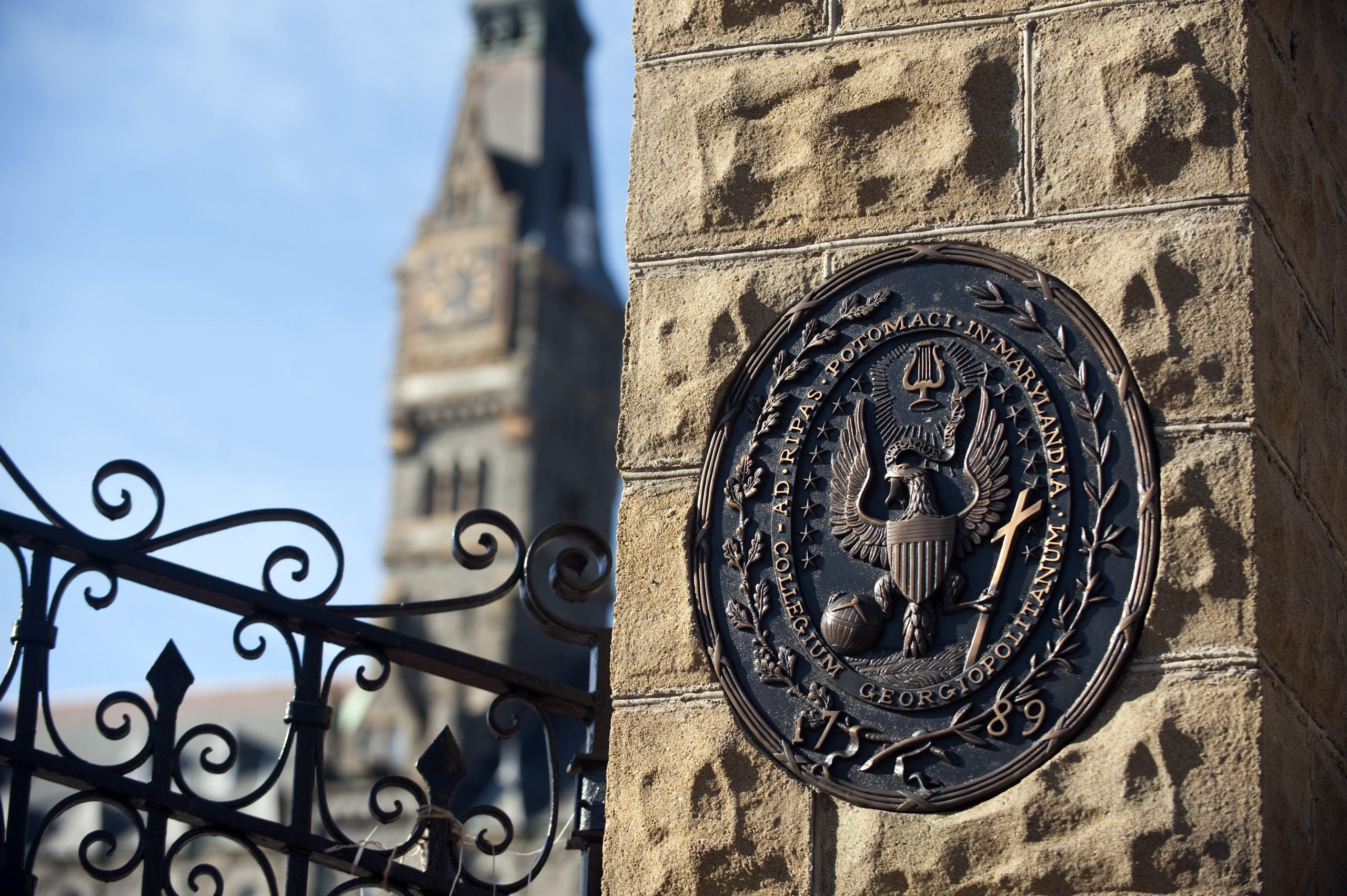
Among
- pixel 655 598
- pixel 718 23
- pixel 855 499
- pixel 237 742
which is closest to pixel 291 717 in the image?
pixel 237 742

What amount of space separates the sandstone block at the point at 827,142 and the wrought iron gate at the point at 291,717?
2.16ft

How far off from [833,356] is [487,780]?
2033 inches

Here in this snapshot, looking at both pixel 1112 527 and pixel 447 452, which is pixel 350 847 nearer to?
pixel 1112 527

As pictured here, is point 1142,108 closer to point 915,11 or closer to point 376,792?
point 915,11

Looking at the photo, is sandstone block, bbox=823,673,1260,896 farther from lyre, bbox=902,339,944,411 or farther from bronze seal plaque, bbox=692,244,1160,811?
lyre, bbox=902,339,944,411

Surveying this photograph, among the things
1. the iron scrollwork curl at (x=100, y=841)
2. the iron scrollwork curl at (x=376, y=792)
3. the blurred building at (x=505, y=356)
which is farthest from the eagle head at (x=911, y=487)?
the blurred building at (x=505, y=356)

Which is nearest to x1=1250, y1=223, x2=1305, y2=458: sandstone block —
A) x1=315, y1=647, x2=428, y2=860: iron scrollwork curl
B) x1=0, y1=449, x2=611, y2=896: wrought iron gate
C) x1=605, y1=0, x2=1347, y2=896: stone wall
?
x1=605, y1=0, x2=1347, y2=896: stone wall

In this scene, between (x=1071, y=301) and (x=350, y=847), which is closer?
(x=1071, y=301)

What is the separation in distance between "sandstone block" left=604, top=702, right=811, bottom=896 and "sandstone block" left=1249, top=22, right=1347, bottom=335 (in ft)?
3.86

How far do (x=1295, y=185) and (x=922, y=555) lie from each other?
94 cm

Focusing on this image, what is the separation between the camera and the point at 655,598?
135 inches

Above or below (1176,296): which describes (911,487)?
below

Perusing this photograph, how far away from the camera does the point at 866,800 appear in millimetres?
3146

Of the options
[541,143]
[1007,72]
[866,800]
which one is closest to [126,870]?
[866,800]
